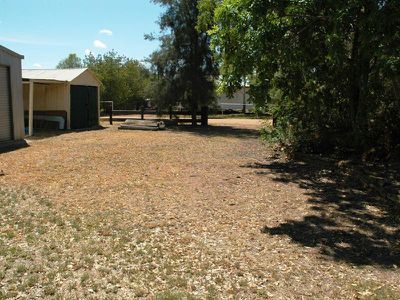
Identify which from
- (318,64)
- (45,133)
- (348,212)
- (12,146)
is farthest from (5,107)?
(348,212)

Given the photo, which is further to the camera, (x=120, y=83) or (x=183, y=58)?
(x=120, y=83)

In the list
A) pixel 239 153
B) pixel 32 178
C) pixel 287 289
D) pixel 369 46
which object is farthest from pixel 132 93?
pixel 287 289

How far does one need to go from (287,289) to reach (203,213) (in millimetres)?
2661

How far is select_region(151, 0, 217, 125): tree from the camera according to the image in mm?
22922

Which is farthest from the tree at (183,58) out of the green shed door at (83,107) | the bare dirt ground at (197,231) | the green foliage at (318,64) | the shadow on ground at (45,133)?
the bare dirt ground at (197,231)

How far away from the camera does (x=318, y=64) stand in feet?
33.9

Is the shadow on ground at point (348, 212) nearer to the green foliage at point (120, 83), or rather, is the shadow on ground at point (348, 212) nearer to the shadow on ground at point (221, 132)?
the shadow on ground at point (221, 132)

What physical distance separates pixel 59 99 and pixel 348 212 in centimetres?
1669

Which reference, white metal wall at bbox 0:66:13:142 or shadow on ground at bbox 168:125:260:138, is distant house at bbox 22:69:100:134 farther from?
white metal wall at bbox 0:66:13:142

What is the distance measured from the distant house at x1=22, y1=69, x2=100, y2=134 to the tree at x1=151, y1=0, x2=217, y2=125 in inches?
160

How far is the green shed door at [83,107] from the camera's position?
21.2 metres

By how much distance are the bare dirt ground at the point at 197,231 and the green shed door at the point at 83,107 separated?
10.5 metres

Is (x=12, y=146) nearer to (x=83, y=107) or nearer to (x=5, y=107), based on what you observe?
(x=5, y=107)

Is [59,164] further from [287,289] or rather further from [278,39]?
[287,289]
